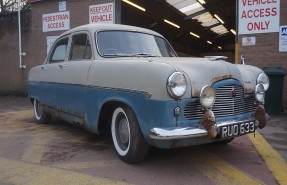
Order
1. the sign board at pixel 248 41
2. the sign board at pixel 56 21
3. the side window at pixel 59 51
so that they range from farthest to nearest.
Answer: the sign board at pixel 56 21
the sign board at pixel 248 41
the side window at pixel 59 51

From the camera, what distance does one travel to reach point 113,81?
4387mm

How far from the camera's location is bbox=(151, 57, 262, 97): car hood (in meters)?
3.83

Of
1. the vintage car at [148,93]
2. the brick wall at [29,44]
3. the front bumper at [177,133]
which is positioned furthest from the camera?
the brick wall at [29,44]

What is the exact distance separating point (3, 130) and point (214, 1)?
1145 centimetres

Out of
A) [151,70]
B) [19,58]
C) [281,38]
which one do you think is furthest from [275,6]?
[19,58]

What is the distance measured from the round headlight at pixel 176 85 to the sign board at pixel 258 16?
593 centimetres

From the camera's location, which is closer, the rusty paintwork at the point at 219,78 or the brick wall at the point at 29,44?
the rusty paintwork at the point at 219,78

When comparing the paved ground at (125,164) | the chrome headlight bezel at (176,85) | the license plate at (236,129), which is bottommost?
the paved ground at (125,164)

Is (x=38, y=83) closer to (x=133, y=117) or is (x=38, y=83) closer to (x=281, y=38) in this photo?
(x=133, y=117)

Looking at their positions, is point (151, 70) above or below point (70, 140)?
above

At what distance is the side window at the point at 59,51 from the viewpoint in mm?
6051

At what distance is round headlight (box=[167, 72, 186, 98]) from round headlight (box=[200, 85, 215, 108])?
8.9 inches

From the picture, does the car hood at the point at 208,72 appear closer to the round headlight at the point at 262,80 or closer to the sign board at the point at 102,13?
the round headlight at the point at 262,80

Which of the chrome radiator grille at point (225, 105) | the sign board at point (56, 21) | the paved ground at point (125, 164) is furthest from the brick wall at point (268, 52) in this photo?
the sign board at point (56, 21)
